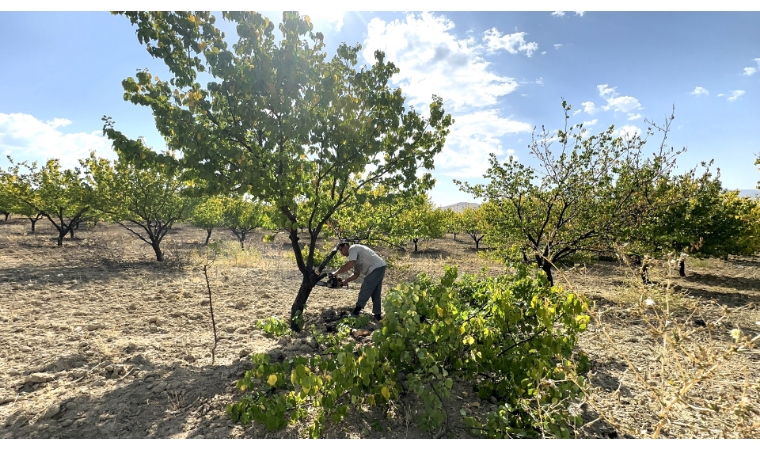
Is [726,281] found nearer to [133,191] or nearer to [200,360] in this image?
[200,360]

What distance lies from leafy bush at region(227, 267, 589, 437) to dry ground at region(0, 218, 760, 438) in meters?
0.25

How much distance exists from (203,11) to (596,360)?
7278mm

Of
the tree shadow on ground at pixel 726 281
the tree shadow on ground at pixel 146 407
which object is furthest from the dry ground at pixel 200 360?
the tree shadow on ground at pixel 726 281

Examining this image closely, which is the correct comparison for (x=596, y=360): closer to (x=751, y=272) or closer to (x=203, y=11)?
(x=203, y=11)

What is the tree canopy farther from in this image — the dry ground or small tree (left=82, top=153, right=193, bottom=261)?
small tree (left=82, top=153, right=193, bottom=261)

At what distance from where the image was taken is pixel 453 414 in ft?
11.7

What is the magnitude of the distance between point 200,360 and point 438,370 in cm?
338

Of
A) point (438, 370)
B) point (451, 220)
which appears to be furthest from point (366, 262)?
point (451, 220)

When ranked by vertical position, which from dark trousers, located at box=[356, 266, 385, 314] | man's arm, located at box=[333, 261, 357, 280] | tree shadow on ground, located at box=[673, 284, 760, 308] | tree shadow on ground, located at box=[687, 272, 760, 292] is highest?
man's arm, located at box=[333, 261, 357, 280]

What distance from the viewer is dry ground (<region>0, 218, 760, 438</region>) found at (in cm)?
298

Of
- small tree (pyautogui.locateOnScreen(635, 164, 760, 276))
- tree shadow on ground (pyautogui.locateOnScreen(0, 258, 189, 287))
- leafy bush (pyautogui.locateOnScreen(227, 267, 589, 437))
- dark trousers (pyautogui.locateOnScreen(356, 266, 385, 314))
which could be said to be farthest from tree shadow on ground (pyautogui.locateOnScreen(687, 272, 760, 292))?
tree shadow on ground (pyautogui.locateOnScreen(0, 258, 189, 287))

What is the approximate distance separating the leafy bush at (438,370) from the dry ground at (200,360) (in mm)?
251

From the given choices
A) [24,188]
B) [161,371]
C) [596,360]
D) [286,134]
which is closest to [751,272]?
[596,360]

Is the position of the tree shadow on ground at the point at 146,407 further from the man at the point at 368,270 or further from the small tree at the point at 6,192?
the small tree at the point at 6,192
